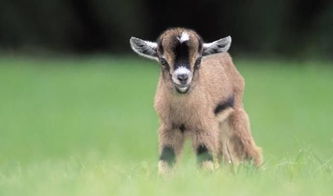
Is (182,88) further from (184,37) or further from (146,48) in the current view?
(146,48)

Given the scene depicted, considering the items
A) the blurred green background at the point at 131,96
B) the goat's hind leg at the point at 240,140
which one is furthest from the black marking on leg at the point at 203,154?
the goat's hind leg at the point at 240,140

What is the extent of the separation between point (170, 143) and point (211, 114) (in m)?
0.48

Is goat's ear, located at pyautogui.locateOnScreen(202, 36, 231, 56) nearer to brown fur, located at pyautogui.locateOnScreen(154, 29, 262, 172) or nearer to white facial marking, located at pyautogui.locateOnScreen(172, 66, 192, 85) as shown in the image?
Result: brown fur, located at pyautogui.locateOnScreen(154, 29, 262, 172)

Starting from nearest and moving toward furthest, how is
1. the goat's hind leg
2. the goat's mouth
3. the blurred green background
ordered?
the blurred green background < the goat's mouth < the goat's hind leg

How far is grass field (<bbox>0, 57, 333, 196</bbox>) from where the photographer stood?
8.84 metres

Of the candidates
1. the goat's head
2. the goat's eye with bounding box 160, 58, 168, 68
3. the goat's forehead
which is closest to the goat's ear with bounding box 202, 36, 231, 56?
the goat's head

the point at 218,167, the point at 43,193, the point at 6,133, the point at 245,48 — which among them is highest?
the point at 43,193

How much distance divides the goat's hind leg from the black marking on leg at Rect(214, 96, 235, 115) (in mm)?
103

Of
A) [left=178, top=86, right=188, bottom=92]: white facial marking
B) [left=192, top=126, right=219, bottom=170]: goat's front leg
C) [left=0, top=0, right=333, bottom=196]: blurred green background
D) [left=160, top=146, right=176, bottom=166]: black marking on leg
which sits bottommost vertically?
[left=0, top=0, right=333, bottom=196]: blurred green background

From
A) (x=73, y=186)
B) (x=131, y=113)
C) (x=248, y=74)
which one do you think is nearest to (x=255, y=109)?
(x=131, y=113)

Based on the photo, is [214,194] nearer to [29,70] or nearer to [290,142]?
[290,142]

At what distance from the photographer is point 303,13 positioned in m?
31.4

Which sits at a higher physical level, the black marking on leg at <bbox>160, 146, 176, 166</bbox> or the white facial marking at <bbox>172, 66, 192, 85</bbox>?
the white facial marking at <bbox>172, 66, 192, 85</bbox>

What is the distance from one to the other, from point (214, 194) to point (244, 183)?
708mm
